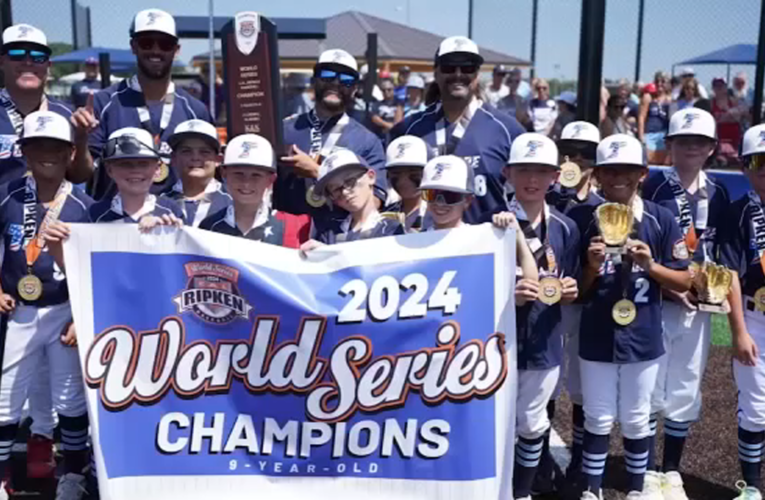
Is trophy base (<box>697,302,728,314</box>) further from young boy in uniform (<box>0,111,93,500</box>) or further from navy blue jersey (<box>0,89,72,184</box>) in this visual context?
navy blue jersey (<box>0,89,72,184</box>)

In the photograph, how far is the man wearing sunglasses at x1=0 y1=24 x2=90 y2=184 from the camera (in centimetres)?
558

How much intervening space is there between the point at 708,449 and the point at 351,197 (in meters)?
3.30

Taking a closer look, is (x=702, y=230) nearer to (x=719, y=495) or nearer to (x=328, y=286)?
(x=719, y=495)

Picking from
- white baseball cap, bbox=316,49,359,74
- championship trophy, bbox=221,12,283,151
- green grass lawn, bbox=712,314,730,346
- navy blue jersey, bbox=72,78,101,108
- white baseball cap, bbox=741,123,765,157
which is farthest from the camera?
navy blue jersey, bbox=72,78,101,108

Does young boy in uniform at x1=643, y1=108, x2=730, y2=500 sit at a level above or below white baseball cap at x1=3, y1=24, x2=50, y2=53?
below

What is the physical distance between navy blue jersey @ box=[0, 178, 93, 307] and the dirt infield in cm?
349

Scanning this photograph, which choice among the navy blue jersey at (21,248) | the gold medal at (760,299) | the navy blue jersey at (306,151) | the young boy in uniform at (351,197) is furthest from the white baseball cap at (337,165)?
the gold medal at (760,299)

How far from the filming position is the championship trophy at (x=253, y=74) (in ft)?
17.9

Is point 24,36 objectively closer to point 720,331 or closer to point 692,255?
point 692,255

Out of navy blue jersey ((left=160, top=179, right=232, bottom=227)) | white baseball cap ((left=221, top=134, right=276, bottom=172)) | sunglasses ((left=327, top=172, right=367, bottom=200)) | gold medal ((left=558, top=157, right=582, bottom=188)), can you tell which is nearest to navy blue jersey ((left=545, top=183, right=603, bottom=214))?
gold medal ((left=558, top=157, right=582, bottom=188))

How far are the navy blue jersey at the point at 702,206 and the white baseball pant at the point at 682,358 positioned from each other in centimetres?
36

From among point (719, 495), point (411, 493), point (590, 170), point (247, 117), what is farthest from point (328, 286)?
point (719, 495)

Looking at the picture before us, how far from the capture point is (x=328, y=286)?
4.56 m

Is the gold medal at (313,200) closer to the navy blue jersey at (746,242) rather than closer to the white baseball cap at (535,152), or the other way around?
the white baseball cap at (535,152)
